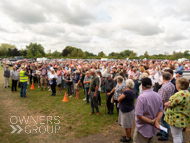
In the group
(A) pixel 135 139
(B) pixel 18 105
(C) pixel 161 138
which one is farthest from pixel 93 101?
(B) pixel 18 105

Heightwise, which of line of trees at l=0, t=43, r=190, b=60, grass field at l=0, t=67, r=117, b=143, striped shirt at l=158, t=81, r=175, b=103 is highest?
line of trees at l=0, t=43, r=190, b=60

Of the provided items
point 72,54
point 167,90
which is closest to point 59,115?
point 167,90

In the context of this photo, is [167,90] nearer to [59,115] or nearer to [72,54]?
[59,115]

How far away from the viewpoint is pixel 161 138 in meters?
4.15

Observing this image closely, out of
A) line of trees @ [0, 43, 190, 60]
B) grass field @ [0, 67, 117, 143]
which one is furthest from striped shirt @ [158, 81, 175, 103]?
line of trees @ [0, 43, 190, 60]

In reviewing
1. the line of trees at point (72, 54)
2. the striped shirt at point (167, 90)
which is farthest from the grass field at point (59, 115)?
the line of trees at point (72, 54)

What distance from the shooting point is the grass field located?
4422 mm

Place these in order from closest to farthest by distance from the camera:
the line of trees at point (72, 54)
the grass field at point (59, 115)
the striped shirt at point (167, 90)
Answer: the striped shirt at point (167, 90)
the grass field at point (59, 115)
the line of trees at point (72, 54)

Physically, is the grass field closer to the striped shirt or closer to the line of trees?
the striped shirt

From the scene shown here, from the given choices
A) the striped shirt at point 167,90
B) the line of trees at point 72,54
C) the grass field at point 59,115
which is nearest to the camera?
the striped shirt at point 167,90

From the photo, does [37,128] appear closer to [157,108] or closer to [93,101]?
[93,101]

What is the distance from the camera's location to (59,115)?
6.16m

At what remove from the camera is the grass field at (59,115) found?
→ 442cm

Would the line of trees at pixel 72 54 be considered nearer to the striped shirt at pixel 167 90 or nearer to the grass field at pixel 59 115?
the grass field at pixel 59 115
